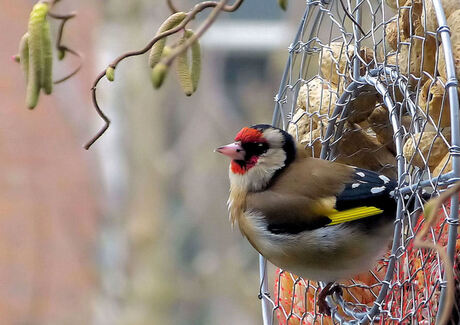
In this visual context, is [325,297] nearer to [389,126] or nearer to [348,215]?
[348,215]

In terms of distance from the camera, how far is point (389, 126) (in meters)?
1.67

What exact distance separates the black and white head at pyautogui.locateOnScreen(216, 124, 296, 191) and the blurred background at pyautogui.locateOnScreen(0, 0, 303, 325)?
3.41m

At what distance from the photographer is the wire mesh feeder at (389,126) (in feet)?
4.23

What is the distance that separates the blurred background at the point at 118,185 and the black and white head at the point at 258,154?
3.41 meters

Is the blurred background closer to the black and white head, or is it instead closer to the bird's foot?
the black and white head

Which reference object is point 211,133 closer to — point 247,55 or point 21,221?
point 247,55

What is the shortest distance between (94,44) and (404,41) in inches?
161

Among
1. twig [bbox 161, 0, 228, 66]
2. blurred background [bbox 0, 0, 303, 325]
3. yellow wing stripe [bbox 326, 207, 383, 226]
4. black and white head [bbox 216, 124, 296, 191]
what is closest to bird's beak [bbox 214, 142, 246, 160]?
black and white head [bbox 216, 124, 296, 191]

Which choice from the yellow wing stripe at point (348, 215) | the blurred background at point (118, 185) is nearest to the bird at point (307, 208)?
the yellow wing stripe at point (348, 215)

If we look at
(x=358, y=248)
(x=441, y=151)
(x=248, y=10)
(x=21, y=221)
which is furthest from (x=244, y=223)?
(x=248, y=10)

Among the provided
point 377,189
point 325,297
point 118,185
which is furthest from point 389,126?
point 118,185

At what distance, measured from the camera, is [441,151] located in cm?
143

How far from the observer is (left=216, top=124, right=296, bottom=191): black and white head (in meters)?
1.68

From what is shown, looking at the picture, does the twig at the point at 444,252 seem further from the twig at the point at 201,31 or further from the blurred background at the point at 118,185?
the blurred background at the point at 118,185
